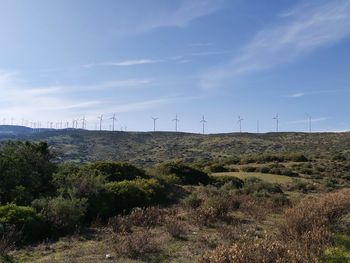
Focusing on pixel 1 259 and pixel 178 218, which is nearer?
pixel 1 259

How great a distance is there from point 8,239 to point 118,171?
14308 millimetres

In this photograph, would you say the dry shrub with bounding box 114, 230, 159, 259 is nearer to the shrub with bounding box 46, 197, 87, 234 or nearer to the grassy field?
the shrub with bounding box 46, 197, 87, 234

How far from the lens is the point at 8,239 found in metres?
10.9

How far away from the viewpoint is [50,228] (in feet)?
43.7

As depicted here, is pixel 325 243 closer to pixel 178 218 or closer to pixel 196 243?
pixel 196 243

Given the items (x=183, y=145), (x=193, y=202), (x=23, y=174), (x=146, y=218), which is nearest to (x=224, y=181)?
(x=193, y=202)

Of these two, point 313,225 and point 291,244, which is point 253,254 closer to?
point 291,244

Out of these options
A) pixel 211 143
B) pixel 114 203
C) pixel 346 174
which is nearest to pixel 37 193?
pixel 114 203

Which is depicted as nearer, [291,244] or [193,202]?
[291,244]

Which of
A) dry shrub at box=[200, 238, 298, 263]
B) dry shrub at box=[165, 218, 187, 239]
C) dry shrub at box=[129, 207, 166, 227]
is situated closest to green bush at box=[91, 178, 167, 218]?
dry shrub at box=[129, 207, 166, 227]

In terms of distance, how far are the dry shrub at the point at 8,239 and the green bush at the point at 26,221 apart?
31 centimetres

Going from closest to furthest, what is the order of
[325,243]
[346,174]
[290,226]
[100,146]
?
[325,243] < [290,226] < [346,174] < [100,146]

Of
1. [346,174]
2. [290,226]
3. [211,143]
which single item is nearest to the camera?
[290,226]

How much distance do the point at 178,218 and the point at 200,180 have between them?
48.7 ft
